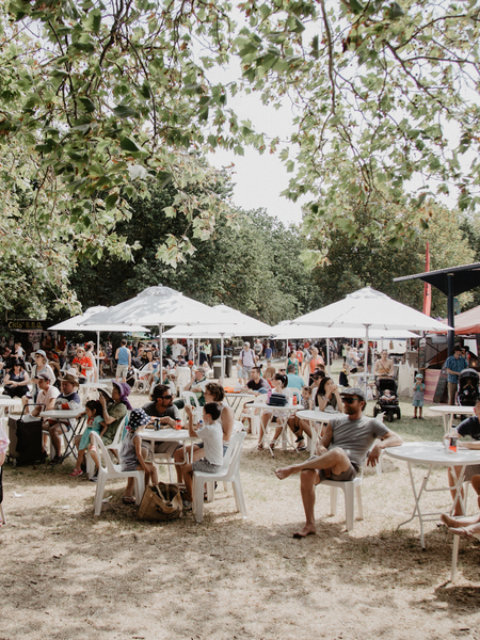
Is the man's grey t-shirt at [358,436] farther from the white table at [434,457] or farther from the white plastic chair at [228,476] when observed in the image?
the white plastic chair at [228,476]

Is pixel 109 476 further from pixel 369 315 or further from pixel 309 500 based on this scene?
pixel 369 315

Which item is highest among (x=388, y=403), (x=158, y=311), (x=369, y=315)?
(x=158, y=311)

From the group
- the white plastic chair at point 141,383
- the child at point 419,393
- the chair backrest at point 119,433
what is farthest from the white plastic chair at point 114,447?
the white plastic chair at point 141,383

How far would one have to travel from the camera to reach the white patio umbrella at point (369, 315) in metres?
9.36

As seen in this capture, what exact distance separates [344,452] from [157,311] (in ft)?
16.6

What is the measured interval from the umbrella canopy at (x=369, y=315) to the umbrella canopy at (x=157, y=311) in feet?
6.56

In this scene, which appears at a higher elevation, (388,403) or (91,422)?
(91,422)

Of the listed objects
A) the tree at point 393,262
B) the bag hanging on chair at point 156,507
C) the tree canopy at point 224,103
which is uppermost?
the tree at point 393,262

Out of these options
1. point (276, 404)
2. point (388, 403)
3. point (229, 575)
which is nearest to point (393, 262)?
point (388, 403)

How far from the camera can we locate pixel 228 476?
5777 mm

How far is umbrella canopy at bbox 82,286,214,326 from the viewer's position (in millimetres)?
9344

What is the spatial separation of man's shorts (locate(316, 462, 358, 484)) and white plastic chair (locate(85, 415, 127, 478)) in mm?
2676

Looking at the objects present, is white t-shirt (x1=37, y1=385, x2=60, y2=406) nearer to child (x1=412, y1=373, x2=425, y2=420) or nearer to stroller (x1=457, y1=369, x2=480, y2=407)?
stroller (x1=457, y1=369, x2=480, y2=407)

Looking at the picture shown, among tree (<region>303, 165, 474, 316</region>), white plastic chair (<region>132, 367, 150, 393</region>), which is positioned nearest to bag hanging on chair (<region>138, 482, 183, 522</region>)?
white plastic chair (<region>132, 367, 150, 393</region>)
